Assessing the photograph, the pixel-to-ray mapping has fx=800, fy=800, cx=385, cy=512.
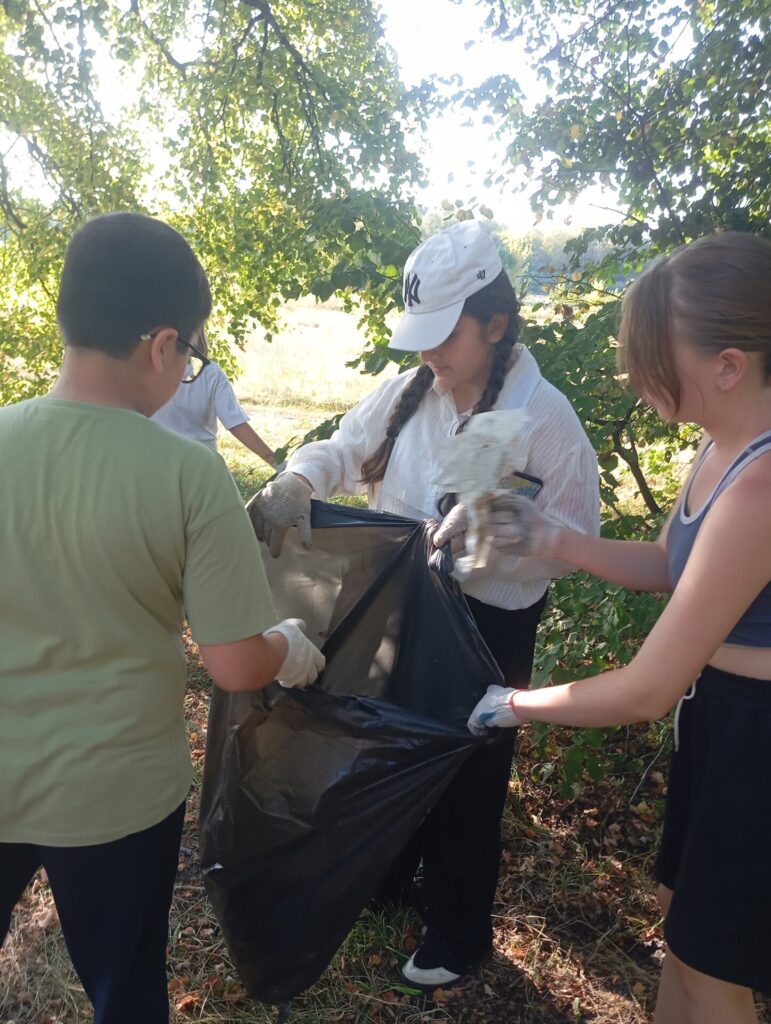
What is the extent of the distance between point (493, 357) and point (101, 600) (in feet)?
3.18

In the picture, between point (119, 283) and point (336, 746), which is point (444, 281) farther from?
point (336, 746)

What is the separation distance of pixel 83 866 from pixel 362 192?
2.45 m

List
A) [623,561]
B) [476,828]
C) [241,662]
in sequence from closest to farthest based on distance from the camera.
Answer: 1. [241,662]
2. [623,561]
3. [476,828]

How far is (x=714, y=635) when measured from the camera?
1090 millimetres

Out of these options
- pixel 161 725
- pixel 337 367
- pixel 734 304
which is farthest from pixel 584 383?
pixel 337 367

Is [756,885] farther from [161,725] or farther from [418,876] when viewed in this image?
[418,876]

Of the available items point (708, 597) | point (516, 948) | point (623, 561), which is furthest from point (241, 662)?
point (516, 948)

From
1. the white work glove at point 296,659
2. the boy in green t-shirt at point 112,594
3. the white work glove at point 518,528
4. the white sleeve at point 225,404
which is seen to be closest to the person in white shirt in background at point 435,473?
the white work glove at point 518,528

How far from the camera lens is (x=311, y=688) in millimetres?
1567

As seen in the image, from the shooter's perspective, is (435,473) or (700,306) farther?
(435,473)

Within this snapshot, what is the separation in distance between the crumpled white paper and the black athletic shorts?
45 cm

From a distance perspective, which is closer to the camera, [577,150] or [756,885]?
[756,885]

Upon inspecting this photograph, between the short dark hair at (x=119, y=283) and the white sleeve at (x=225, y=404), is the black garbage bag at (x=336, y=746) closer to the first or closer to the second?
the short dark hair at (x=119, y=283)

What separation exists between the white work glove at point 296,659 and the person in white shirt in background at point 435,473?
0.31 meters
